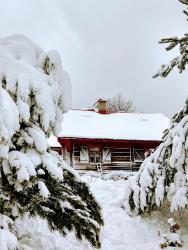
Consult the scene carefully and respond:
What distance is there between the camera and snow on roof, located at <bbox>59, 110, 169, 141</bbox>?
29.1 meters

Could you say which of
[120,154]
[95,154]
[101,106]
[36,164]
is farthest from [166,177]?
[101,106]

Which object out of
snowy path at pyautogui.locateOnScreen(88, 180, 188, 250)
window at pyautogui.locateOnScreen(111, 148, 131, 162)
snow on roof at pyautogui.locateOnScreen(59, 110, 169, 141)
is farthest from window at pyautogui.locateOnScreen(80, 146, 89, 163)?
snowy path at pyautogui.locateOnScreen(88, 180, 188, 250)

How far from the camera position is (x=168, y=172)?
9859 millimetres

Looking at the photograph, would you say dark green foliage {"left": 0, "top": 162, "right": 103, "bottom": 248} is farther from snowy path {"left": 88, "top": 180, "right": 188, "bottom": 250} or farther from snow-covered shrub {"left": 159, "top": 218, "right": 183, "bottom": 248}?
snow-covered shrub {"left": 159, "top": 218, "right": 183, "bottom": 248}

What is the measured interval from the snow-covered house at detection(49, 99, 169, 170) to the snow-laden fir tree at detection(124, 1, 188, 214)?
17.9 metres

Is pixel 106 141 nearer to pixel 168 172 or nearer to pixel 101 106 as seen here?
pixel 101 106

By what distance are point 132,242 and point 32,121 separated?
192 inches

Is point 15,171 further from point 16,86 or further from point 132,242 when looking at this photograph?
point 132,242

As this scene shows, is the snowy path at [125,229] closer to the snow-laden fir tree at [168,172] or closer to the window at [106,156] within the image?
the snow-laden fir tree at [168,172]

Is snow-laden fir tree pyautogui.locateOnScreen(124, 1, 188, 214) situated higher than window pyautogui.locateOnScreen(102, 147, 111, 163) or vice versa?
snow-laden fir tree pyautogui.locateOnScreen(124, 1, 188, 214)

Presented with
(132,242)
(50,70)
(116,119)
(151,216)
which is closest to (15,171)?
(50,70)

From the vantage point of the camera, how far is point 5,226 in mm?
4648

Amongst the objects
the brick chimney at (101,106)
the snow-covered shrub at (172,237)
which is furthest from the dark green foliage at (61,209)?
the brick chimney at (101,106)

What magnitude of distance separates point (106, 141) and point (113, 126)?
7.59ft
